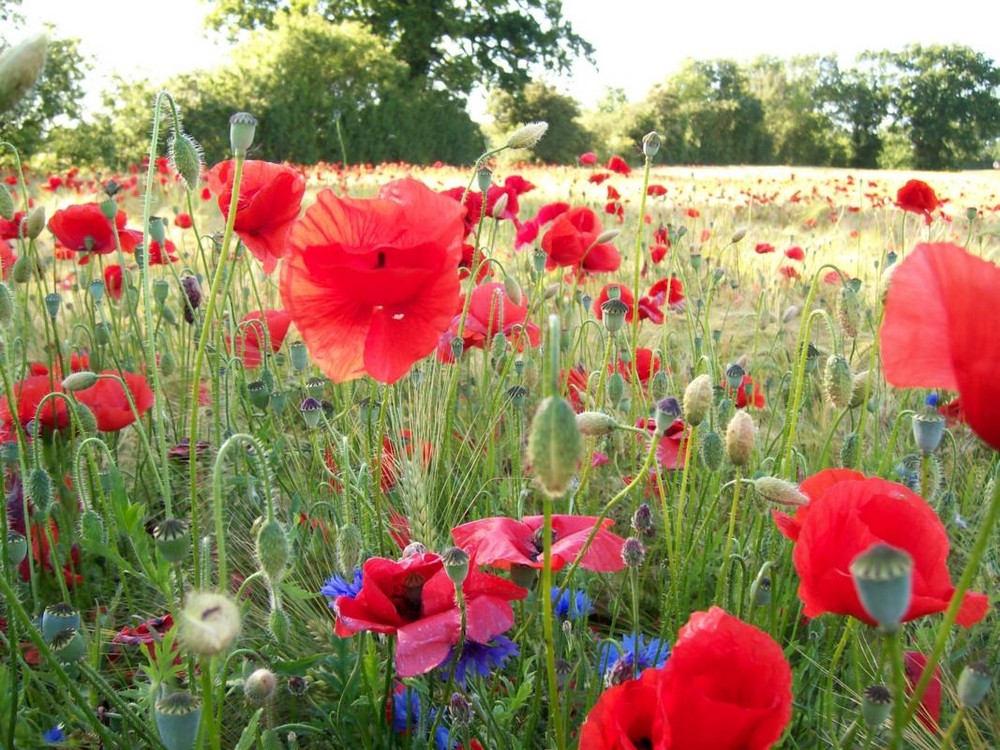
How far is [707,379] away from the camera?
96 centimetres

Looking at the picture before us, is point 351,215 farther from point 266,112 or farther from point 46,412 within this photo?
point 266,112

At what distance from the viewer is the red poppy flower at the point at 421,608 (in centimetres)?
91

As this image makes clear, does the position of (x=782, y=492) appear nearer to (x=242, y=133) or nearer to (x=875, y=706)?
(x=875, y=706)

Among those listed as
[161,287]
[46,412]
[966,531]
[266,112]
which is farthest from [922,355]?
[266,112]

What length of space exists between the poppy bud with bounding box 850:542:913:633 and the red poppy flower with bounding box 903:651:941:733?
64 cm

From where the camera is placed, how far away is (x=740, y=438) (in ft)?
3.38

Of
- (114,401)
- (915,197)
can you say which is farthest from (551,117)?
(114,401)

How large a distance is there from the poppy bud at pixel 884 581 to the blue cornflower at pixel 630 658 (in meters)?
0.49

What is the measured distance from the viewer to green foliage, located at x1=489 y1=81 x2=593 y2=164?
2625 cm

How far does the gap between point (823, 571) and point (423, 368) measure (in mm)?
1274

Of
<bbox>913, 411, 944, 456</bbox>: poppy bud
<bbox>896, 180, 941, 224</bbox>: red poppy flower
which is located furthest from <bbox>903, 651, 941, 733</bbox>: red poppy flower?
<bbox>896, 180, 941, 224</bbox>: red poppy flower

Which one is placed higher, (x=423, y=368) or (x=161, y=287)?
(x=161, y=287)

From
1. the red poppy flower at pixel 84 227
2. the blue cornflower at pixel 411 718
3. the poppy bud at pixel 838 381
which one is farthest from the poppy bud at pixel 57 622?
the red poppy flower at pixel 84 227

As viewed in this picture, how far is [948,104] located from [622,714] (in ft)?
139
